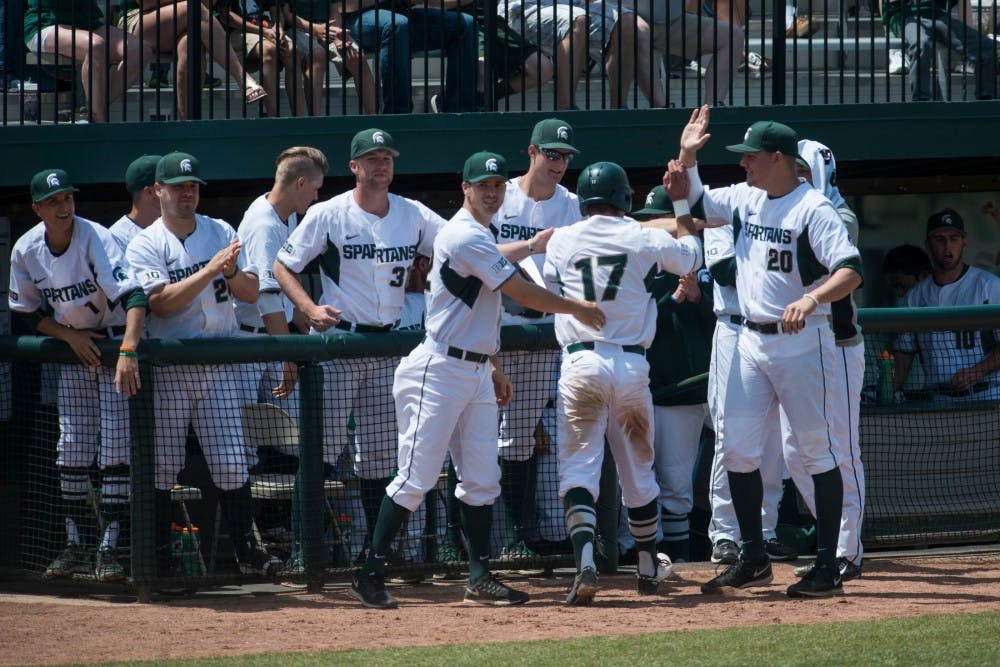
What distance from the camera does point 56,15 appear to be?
8609 millimetres

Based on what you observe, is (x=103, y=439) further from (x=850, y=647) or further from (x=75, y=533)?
(x=850, y=647)

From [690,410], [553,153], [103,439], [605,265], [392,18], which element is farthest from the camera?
[392,18]

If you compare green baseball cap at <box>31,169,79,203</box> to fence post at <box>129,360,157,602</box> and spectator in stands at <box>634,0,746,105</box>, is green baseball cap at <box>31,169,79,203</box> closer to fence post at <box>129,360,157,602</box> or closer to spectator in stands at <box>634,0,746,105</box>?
fence post at <box>129,360,157,602</box>

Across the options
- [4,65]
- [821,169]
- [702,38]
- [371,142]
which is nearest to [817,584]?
[821,169]

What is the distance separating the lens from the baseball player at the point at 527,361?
6.46 meters

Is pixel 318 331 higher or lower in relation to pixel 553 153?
lower

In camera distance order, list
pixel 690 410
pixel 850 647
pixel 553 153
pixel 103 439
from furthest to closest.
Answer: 1. pixel 690 410
2. pixel 553 153
3. pixel 103 439
4. pixel 850 647

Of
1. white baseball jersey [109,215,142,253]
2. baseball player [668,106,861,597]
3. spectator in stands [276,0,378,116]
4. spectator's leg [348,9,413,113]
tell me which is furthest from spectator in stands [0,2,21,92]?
baseball player [668,106,861,597]

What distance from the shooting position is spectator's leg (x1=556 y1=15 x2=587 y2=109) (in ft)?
27.4

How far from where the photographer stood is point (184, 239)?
6371 mm

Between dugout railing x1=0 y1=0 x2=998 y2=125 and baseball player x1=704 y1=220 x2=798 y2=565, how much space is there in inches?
80.6

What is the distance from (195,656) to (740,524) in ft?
8.17

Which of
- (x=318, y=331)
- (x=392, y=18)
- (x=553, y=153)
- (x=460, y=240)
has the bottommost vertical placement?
(x=318, y=331)

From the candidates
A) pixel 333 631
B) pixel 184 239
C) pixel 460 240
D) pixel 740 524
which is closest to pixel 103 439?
pixel 184 239
